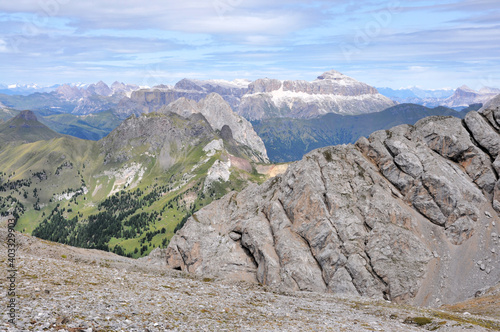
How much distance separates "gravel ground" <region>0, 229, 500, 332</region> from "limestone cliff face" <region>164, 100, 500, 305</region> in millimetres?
48142

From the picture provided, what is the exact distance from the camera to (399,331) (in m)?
40.1

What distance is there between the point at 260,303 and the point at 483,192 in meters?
114

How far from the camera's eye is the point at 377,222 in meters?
109

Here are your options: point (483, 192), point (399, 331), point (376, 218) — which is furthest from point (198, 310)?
point (483, 192)

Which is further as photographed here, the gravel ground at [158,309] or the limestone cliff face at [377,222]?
the limestone cliff face at [377,222]

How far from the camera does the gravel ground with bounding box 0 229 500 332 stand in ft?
87.2

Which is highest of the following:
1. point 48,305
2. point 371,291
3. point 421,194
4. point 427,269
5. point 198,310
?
point 421,194

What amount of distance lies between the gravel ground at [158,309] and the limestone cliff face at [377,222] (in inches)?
1895

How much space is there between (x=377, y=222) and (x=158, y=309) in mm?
91107

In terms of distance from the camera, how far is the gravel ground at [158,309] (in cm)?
2657

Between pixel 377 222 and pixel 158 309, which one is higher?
pixel 377 222

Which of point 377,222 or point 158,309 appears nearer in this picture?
point 158,309

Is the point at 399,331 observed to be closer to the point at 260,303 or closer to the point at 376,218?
the point at 260,303

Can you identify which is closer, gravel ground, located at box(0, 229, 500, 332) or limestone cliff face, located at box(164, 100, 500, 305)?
gravel ground, located at box(0, 229, 500, 332)
